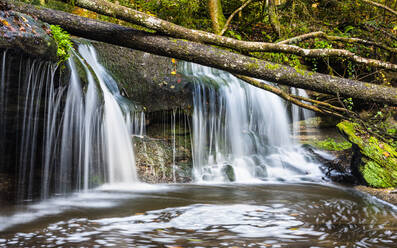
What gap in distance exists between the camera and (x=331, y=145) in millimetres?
8469

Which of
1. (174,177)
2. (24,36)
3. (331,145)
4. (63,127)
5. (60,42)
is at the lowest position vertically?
(174,177)

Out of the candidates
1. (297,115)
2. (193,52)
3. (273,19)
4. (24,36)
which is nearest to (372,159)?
(297,115)

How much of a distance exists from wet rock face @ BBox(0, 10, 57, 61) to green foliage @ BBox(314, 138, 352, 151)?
6690mm

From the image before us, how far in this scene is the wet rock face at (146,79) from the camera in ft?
23.5

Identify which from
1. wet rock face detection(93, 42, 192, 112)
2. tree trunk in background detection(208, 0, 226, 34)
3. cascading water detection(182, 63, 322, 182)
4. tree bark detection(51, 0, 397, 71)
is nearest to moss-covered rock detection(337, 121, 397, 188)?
cascading water detection(182, 63, 322, 182)

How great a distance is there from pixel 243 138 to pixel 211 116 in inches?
38.8

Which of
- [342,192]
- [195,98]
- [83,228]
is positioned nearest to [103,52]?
[195,98]

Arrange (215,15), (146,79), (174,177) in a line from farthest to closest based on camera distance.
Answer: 1. (215,15)
2. (146,79)
3. (174,177)

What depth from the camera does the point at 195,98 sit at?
7590 mm

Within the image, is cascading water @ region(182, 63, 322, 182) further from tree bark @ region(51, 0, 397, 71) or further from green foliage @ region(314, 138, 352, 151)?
tree bark @ region(51, 0, 397, 71)

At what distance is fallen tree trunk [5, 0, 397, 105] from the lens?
17.5 feet

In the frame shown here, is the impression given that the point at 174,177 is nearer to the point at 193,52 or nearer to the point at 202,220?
the point at 193,52

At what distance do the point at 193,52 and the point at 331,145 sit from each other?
4941 mm

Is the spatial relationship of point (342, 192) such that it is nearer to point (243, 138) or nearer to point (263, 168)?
point (263, 168)
